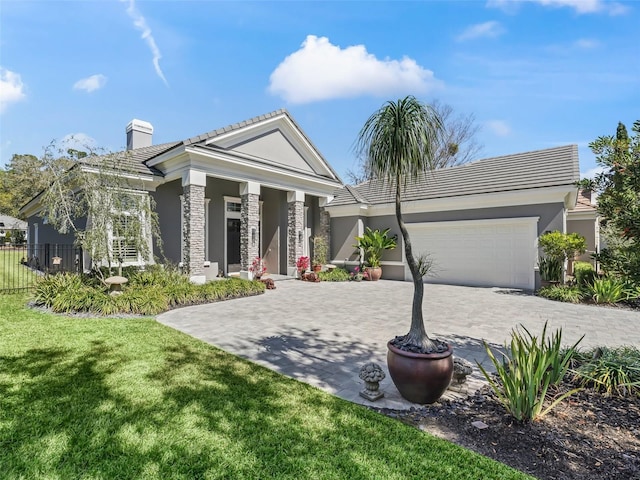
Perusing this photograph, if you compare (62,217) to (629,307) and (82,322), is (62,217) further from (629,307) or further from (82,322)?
(629,307)

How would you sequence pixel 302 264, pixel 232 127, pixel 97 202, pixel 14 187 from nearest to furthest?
pixel 97 202
pixel 232 127
pixel 302 264
pixel 14 187

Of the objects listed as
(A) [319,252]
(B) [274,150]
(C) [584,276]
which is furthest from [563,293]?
(B) [274,150]

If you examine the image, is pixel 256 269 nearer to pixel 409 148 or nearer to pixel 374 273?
pixel 374 273

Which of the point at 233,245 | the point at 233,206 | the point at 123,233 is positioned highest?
the point at 233,206

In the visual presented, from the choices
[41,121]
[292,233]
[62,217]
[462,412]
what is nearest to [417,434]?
[462,412]

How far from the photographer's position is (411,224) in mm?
15023

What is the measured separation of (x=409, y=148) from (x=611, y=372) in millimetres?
3748

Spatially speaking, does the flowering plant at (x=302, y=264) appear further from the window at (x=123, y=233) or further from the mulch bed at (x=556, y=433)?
the mulch bed at (x=556, y=433)

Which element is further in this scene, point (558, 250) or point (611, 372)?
point (558, 250)

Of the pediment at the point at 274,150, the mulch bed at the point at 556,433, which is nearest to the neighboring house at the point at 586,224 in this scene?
the pediment at the point at 274,150

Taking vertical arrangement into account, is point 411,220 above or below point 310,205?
below

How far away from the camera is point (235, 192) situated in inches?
592

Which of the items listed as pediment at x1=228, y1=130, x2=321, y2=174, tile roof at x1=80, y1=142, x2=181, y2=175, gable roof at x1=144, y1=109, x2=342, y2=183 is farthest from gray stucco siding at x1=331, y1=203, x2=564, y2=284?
tile roof at x1=80, y1=142, x2=181, y2=175

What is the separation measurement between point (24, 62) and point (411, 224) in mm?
14786
